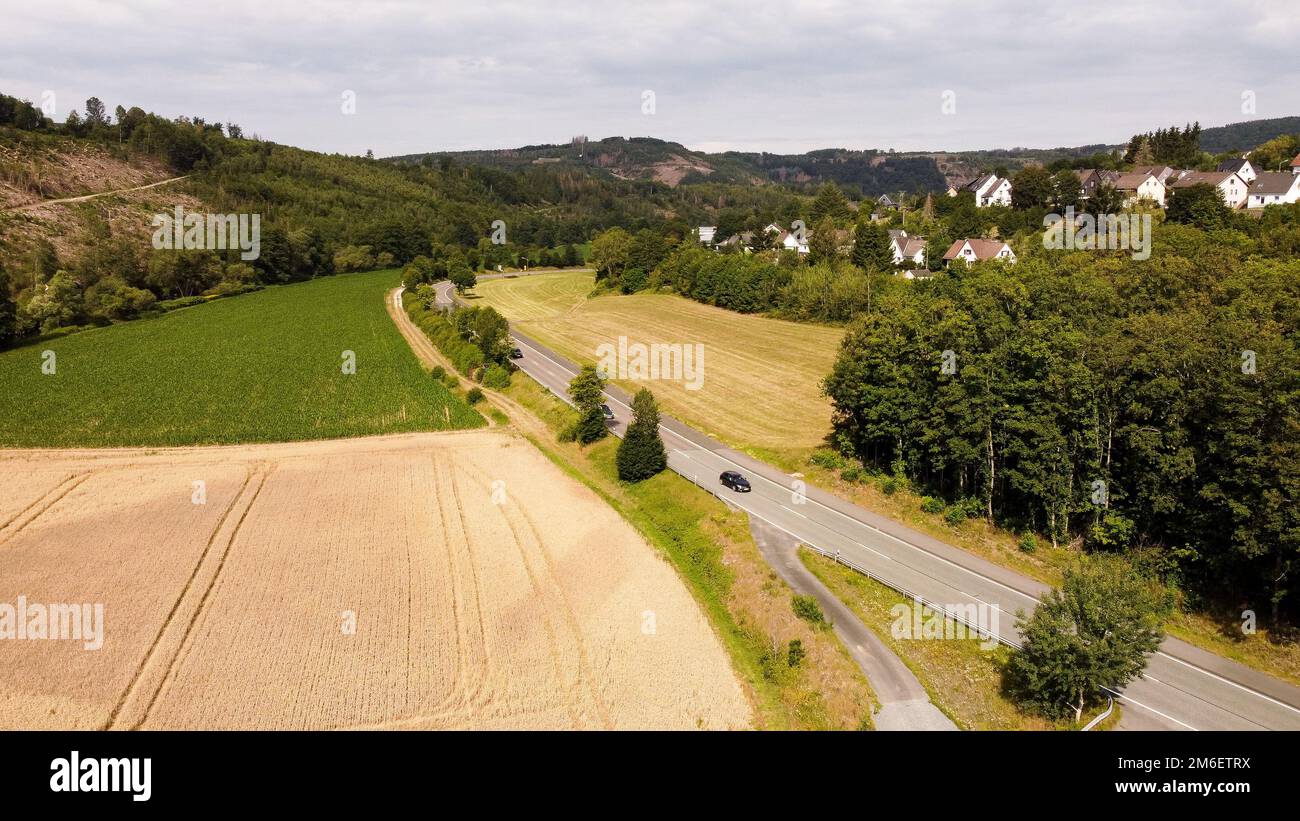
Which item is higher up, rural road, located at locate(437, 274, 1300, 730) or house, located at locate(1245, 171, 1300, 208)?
house, located at locate(1245, 171, 1300, 208)

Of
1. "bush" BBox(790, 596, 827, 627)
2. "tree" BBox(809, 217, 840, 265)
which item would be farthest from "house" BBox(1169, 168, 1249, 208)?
"bush" BBox(790, 596, 827, 627)

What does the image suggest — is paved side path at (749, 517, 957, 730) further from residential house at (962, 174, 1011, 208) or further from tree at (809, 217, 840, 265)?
residential house at (962, 174, 1011, 208)

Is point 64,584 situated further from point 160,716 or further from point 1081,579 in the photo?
point 1081,579

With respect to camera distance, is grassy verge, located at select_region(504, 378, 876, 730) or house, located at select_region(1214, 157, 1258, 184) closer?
grassy verge, located at select_region(504, 378, 876, 730)

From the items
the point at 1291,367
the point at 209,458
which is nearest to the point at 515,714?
the point at 1291,367

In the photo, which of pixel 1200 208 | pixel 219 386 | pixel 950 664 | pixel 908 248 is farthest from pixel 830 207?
pixel 950 664

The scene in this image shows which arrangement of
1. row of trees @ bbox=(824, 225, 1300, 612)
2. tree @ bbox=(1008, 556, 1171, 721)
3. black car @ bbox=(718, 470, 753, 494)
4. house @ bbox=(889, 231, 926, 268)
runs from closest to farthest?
tree @ bbox=(1008, 556, 1171, 721)
row of trees @ bbox=(824, 225, 1300, 612)
black car @ bbox=(718, 470, 753, 494)
house @ bbox=(889, 231, 926, 268)

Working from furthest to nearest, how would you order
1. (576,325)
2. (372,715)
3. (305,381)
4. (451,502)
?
(576,325), (305,381), (451,502), (372,715)
